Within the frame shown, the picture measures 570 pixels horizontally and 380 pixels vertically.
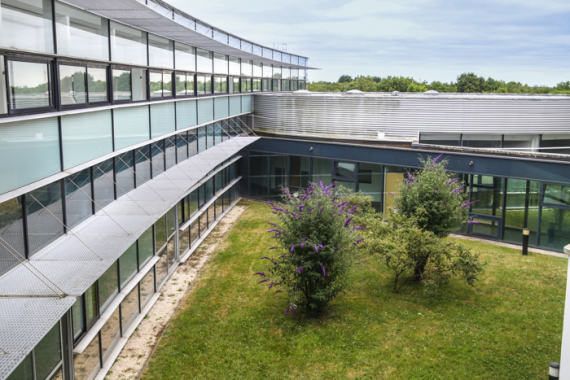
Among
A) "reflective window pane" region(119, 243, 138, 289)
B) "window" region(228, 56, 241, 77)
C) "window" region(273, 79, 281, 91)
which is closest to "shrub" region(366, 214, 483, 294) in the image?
"reflective window pane" region(119, 243, 138, 289)

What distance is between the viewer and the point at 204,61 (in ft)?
71.7

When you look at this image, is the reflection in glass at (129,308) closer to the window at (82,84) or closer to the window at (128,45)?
the window at (82,84)

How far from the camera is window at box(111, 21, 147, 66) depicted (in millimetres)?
13203

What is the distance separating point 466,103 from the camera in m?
24.1

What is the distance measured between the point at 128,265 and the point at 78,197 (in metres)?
3.02

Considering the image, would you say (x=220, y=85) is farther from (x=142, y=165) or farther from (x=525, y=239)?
(x=525, y=239)

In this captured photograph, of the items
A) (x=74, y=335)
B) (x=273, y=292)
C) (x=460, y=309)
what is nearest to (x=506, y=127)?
(x=460, y=309)

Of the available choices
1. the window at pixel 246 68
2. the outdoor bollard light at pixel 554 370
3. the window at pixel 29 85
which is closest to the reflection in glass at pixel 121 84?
the window at pixel 29 85

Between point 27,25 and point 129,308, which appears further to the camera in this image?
point 129,308

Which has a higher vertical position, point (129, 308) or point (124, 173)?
point (124, 173)

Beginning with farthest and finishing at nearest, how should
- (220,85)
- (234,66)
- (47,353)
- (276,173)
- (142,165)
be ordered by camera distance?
1. (276,173)
2. (234,66)
3. (220,85)
4. (142,165)
5. (47,353)

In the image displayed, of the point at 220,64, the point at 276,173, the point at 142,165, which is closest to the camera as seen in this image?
the point at 142,165

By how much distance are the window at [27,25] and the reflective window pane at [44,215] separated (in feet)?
8.83

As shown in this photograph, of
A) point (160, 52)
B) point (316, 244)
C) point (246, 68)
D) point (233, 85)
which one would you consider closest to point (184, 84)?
point (160, 52)
